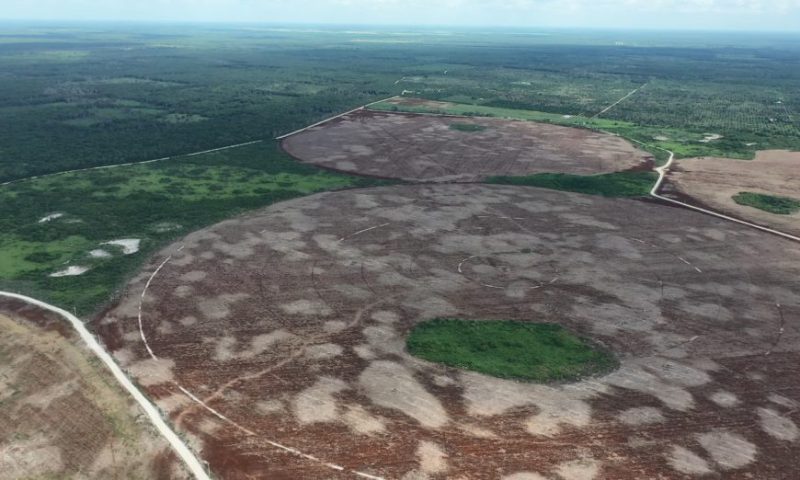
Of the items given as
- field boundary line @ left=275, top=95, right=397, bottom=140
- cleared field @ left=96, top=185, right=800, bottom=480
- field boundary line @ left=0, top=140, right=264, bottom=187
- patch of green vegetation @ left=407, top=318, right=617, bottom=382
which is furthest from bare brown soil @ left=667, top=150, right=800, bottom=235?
field boundary line @ left=0, top=140, right=264, bottom=187

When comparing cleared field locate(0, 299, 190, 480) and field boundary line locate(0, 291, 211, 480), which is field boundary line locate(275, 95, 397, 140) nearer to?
field boundary line locate(0, 291, 211, 480)

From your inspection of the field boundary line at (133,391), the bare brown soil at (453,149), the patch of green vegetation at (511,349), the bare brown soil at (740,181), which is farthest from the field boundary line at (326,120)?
the patch of green vegetation at (511,349)

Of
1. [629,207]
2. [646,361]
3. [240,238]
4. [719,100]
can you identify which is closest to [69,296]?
[240,238]

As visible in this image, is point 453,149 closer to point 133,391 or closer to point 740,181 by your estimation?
point 740,181

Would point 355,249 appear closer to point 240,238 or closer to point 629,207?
point 240,238

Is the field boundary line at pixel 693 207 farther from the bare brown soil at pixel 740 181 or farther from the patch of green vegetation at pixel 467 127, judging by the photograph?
the patch of green vegetation at pixel 467 127

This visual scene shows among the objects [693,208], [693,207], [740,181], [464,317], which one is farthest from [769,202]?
[464,317]
